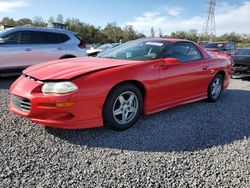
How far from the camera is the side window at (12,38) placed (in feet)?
24.6

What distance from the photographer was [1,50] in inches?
289

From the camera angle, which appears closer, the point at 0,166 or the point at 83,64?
the point at 0,166

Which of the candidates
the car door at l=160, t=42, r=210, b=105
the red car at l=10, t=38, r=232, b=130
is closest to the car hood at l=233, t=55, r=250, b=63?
the car door at l=160, t=42, r=210, b=105

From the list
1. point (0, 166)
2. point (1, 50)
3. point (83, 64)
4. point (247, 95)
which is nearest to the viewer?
point (0, 166)

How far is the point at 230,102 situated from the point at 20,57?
18.4ft

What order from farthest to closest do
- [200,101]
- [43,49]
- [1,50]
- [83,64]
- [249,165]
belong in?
1. [43,49]
2. [1,50]
3. [200,101]
4. [83,64]
5. [249,165]

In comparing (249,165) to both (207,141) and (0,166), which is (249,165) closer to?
(207,141)

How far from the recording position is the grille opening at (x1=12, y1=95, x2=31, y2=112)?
3.45m

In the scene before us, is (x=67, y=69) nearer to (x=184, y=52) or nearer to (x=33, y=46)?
(x=184, y=52)

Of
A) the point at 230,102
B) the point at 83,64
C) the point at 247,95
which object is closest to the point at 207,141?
the point at 83,64

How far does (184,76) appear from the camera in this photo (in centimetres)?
476

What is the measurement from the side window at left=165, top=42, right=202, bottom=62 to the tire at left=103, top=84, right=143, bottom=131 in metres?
1.07

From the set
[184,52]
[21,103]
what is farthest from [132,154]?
[184,52]

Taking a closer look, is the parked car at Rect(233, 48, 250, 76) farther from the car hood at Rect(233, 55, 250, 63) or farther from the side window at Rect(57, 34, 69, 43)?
the side window at Rect(57, 34, 69, 43)
